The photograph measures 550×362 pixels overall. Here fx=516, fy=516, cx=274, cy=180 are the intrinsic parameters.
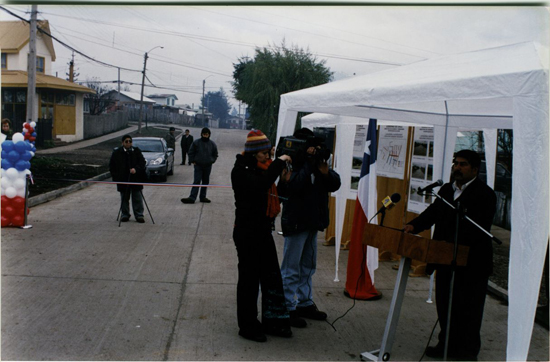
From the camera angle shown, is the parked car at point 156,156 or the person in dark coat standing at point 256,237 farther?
the parked car at point 156,156

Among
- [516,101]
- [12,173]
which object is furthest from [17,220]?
[516,101]

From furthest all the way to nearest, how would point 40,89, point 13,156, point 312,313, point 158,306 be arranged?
point 40,89
point 13,156
point 158,306
point 312,313

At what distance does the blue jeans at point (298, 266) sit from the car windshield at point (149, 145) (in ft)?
45.9

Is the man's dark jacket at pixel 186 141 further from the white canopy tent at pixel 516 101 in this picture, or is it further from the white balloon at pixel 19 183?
the white canopy tent at pixel 516 101

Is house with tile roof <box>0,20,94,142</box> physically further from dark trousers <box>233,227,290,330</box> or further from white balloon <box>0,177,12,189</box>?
dark trousers <box>233,227,290,330</box>

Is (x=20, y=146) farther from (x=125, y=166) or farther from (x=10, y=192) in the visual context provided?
(x=125, y=166)

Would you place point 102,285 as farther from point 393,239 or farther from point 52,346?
point 393,239

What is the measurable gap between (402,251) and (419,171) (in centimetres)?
367

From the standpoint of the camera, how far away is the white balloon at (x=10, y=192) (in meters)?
9.02

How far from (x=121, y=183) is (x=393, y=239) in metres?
7.13

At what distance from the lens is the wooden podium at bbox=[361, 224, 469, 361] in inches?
160

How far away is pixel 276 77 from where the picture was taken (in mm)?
35406

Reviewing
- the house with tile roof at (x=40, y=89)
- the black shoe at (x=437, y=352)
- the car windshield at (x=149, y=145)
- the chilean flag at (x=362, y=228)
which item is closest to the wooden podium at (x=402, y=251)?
the black shoe at (x=437, y=352)

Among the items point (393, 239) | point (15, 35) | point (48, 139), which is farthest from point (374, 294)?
point (15, 35)
